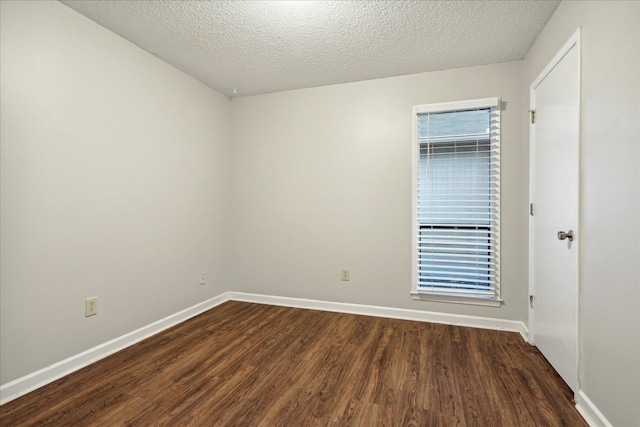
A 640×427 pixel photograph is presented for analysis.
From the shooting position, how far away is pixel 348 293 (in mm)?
3430

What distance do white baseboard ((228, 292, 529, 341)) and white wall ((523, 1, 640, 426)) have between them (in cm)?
121

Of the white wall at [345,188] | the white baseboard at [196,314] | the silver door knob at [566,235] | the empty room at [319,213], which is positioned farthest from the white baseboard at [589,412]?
Answer: the white wall at [345,188]

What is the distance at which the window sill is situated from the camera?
9.70ft

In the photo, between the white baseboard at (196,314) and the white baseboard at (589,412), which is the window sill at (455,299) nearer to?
the white baseboard at (196,314)

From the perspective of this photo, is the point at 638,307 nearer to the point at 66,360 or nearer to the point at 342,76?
the point at 342,76

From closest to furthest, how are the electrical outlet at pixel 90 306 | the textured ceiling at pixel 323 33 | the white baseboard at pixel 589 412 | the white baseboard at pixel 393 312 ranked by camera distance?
the white baseboard at pixel 589 412 → the textured ceiling at pixel 323 33 → the electrical outlet at pixel 90 306 → the white baseboard at pixel 393 312

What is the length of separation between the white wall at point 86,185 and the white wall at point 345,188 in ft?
2.25

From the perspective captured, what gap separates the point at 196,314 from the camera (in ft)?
10.9

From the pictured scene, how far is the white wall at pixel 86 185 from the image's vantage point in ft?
6.15

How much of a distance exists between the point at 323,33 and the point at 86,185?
215 centimetres

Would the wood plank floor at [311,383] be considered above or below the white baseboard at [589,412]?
below

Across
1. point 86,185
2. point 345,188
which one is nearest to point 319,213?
point 345,188

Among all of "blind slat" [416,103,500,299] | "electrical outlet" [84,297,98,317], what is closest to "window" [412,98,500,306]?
"blind slat" [416,103,500,299]

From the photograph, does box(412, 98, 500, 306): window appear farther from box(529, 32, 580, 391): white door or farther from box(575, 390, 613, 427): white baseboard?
box(575, 390, 613, 427): white baseboard
